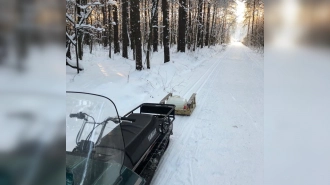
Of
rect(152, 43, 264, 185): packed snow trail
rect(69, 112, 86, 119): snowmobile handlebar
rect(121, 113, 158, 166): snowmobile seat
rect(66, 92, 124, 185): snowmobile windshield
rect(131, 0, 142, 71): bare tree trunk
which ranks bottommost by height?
rect(152, 43, 264, 185): packed snow trail

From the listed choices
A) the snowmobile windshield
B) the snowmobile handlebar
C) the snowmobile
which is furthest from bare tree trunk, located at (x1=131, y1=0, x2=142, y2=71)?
the snowmobile handlebar

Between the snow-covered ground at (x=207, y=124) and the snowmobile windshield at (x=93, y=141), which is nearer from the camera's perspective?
the snowmobile windshield at (x=93, y=141)

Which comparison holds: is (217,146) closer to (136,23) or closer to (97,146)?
(97,146)

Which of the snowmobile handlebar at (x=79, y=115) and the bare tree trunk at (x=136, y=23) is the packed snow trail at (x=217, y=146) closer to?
the snowmobile handlebar at (x=79, y=115)

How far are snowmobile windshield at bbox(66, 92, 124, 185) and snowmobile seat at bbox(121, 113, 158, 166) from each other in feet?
1.35

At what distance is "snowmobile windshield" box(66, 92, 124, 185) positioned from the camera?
216 cm


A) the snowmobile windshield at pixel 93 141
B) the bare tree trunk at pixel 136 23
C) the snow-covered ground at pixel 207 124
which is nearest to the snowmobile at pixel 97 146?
the snowmobile windshield at pixel 93 141

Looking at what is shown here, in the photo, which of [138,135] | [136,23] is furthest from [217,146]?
[136,23]

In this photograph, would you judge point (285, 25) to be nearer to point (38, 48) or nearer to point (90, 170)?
point (38, 48)

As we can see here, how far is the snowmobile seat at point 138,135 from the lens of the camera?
3241mm

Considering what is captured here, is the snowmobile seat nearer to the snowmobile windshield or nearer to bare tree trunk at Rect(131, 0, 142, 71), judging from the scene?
the snowmobile windshield

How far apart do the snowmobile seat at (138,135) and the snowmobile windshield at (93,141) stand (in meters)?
0.41

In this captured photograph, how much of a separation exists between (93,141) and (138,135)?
1.16 m

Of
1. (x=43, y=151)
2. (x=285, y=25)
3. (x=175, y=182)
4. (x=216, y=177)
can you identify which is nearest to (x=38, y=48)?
(x=43, y=151)
